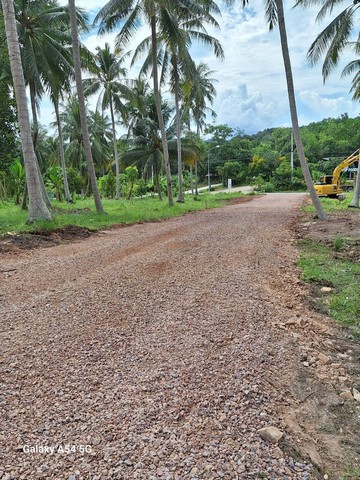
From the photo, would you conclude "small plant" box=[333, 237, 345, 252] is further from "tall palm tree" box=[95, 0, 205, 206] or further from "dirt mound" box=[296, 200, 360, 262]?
"tall palm tree" box=[95, 0, 205, 206]

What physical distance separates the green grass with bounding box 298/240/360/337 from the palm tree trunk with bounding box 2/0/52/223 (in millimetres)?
7058

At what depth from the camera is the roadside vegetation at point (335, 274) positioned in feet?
13.7

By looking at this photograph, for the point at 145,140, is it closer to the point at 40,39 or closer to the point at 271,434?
the point at 40,39

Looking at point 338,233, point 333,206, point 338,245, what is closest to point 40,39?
point 338,233

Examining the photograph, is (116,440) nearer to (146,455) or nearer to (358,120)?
(146,455)

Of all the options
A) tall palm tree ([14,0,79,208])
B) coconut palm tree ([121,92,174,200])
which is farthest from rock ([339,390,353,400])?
coconut palm tree ([121,92,174,200])

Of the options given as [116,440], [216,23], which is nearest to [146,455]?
[116,440]

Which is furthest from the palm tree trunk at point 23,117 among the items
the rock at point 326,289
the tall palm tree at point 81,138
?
the tall palm tree at point 81,138

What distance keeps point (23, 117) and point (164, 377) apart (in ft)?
30.0

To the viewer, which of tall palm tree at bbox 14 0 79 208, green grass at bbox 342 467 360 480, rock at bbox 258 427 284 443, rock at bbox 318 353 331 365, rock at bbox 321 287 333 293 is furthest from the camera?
tall palm tree at bbox 14 0 79 208

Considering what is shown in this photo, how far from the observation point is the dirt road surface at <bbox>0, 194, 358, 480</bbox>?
1876 millimetres

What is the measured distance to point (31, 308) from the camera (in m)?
3.94

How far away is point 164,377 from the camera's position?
2611 millimetres

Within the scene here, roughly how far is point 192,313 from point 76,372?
1483mm
